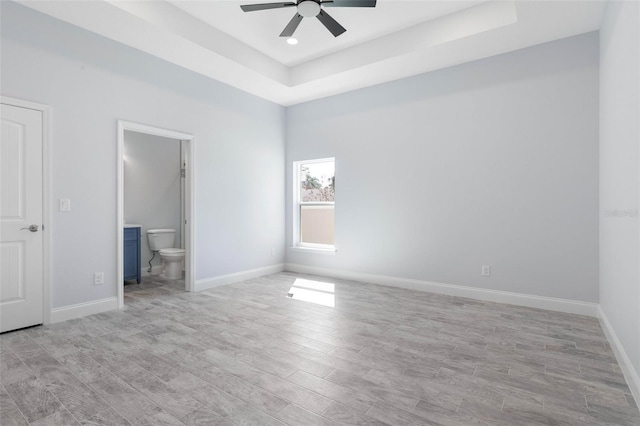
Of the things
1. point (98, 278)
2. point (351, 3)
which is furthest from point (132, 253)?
point (351, 3)

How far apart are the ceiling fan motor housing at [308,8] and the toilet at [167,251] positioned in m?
3.99

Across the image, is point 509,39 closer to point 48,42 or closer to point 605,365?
point 605,365

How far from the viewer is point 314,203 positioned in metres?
5.82

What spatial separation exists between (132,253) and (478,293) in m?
4.85

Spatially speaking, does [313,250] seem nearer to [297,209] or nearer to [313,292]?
[297,209]

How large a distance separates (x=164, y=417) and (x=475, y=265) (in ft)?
12.0

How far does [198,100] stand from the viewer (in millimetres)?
4516

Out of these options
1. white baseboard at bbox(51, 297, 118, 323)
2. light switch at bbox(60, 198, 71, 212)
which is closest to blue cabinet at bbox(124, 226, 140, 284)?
white baseboard at bbox(51, 297, 118, 323)

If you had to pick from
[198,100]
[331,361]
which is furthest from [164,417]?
[198,100]

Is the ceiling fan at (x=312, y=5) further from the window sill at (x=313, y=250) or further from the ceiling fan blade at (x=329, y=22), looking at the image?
the window sill at (x=313, y=250)

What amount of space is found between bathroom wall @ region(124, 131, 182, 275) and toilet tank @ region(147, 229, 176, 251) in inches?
9.7

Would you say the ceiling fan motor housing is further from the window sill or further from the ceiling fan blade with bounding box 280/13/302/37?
the window sill

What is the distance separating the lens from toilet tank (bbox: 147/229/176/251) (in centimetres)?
555

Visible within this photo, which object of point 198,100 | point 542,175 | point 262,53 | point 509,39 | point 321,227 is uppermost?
point 262,53
